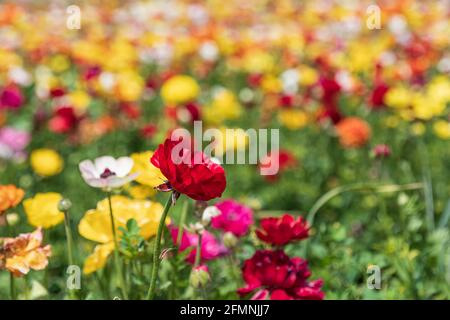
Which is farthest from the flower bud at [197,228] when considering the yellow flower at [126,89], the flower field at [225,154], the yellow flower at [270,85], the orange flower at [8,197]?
the yellow flower at [270,85]

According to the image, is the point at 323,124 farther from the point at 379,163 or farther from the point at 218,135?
the point at 379,163

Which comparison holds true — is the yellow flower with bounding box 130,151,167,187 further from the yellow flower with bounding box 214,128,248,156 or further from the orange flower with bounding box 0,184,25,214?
the yellow flower with bounding box 214,128,248,156

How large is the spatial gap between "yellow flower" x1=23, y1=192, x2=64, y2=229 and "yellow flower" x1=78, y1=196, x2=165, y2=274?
0.07 metres

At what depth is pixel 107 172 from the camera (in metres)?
0.92

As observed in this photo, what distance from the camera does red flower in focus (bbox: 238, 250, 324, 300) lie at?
0.88 m

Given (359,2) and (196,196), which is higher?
(359,2)

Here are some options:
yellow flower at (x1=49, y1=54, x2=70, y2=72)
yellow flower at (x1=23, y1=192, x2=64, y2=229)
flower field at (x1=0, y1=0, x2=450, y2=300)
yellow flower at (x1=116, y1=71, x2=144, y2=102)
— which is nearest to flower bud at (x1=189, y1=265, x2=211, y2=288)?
flower field at (x1=0, y1=0, x2=450, y2=300)

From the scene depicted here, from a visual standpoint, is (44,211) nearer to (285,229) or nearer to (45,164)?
(285,229)

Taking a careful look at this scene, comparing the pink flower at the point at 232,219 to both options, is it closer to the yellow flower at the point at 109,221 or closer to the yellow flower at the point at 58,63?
the yellow flower at the point at 109,221

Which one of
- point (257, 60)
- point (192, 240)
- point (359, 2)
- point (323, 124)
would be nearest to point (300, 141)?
point (323, 124)

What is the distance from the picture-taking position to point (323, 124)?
2447mm

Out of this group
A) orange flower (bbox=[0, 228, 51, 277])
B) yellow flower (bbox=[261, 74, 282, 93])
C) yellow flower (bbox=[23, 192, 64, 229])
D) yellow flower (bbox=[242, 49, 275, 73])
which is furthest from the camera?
yellow flower (bbox=[242, 49, 275, 73])

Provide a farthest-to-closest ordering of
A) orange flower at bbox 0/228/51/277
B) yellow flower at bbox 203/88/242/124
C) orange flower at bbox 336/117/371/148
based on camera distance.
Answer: yellow flower at bbox 203/88/242/124
orange flower at bbox 336/117/371/148
orange flower at bbox 0/228/51/277

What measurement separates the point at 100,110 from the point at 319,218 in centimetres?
122
